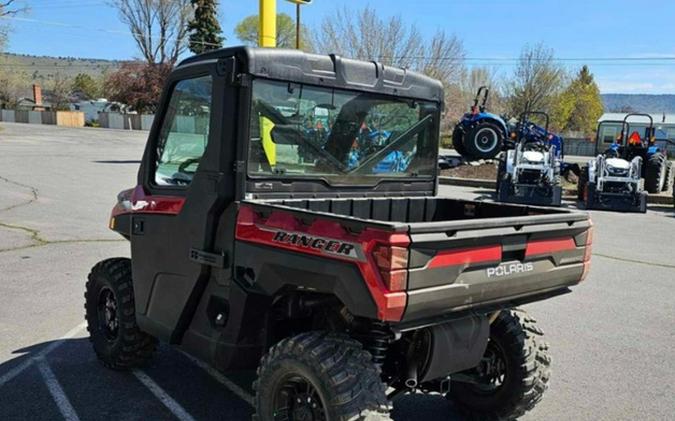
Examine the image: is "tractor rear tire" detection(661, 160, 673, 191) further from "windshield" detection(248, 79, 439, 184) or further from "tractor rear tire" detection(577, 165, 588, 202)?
"windshield" detection(248, 79, 439, 184)

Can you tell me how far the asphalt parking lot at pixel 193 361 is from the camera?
13.7 feet

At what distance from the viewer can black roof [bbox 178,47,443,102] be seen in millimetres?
3426

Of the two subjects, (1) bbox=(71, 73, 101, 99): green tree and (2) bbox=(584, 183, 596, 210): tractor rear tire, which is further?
(1) bbox=(71, 73, 101, 99): green tree

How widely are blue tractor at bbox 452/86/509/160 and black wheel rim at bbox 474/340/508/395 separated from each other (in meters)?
16.4

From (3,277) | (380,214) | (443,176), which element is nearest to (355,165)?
(380,214)

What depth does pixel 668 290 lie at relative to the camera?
7676mm

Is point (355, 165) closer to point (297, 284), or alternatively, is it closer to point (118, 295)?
point (297, 284)

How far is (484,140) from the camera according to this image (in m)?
20.0

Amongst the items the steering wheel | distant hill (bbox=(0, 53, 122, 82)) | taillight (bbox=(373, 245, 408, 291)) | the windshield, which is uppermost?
distant hill (bbox=(0, 53, 122, 82))

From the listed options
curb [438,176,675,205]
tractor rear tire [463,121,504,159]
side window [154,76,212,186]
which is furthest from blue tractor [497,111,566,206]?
side window [154,76,212,186]

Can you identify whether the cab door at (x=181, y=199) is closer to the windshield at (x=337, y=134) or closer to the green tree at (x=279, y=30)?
the windshield at (x=337, y=134)

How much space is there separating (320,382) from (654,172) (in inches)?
712

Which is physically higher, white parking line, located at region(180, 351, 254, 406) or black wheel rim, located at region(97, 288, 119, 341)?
black wheel rim, located at region(97, 288, 119, 341)

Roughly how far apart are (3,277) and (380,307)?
6281 millimetres
